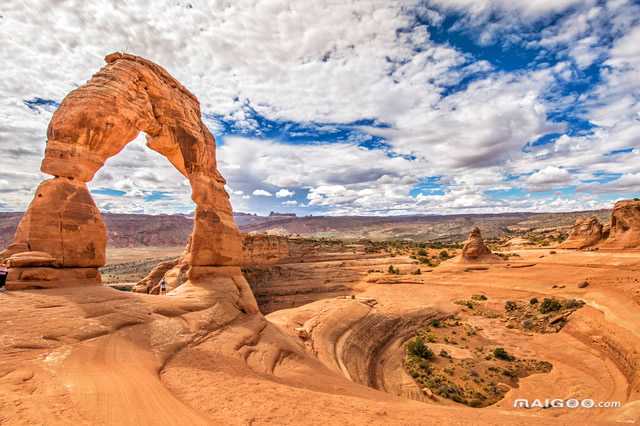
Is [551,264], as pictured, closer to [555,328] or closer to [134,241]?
[555,328]

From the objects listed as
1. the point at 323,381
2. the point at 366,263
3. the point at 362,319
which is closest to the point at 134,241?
the point at 366,263

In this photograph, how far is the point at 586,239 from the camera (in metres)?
38.1

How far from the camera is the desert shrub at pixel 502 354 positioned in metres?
18.0

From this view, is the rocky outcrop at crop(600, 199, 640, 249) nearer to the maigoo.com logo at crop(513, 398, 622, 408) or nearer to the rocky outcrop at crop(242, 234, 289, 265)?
the maigoo.com logo at crop(513, 398, 622, 408)

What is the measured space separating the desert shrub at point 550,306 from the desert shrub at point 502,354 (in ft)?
25.8

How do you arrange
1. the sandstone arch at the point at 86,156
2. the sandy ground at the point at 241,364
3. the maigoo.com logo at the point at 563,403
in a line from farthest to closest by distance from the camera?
1. the maigoo.com logo at the point at 563,403
2. the sandstone arch at the point at 86,156
3. the sandy ground at the point at 241,364

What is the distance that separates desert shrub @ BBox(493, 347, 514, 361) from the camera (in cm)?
1797

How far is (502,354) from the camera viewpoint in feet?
59.6

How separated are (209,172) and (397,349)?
15511mm

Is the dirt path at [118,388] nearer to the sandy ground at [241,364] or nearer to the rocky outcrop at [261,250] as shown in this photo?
the sandy ground at [241,364]

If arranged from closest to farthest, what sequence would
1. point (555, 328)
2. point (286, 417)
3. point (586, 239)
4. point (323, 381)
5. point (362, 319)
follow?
point (286, 417), point (323, 381), point (555, 328), point (362, 319), point (586, 239)

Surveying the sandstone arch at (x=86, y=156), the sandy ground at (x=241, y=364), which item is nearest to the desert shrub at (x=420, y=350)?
the sandy ground at (x=241, y=364)

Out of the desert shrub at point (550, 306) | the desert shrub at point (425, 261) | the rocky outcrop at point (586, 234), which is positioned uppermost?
the rocky outcrop at point (586, 234)

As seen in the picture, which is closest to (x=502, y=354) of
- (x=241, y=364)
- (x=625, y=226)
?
(x=241, y=364)
